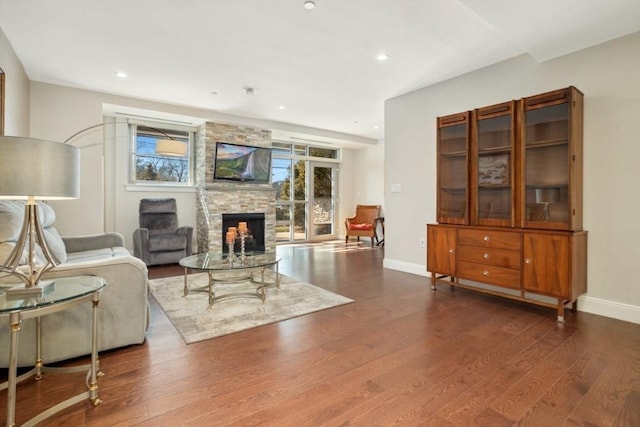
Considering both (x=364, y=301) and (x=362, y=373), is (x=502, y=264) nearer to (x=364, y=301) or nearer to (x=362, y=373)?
(x=364, y=301)

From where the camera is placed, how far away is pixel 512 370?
76.0 inches

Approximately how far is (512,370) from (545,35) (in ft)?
9.08

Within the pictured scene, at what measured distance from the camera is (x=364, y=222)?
8172 mm

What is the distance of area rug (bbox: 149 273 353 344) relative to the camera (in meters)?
2.59

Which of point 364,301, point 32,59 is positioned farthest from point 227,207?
point 364,301

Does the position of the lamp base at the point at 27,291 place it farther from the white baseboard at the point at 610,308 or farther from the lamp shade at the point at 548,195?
the white baseboard at the point at 610,308

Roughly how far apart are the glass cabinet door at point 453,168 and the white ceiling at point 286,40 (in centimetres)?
74

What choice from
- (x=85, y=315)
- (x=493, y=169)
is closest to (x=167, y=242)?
(x=85, y=315)

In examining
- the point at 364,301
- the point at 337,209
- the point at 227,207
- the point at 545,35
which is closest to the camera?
the point at 545,35

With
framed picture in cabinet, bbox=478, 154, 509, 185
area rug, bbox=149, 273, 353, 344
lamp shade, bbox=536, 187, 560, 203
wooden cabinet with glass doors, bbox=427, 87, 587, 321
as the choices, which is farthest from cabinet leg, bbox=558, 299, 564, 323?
area rug, bbox=149, 273, 353, 344

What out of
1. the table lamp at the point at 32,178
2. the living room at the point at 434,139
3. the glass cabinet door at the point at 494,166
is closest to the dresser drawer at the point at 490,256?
the glass cabinet door at the point at 494,166

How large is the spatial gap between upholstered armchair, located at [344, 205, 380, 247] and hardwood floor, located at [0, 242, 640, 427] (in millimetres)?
4671

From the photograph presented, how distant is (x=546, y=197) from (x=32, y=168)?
151 inches

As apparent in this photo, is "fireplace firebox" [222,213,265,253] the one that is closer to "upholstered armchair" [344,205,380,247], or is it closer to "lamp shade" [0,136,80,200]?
"upholstered armchair" [344,205,380,247]
